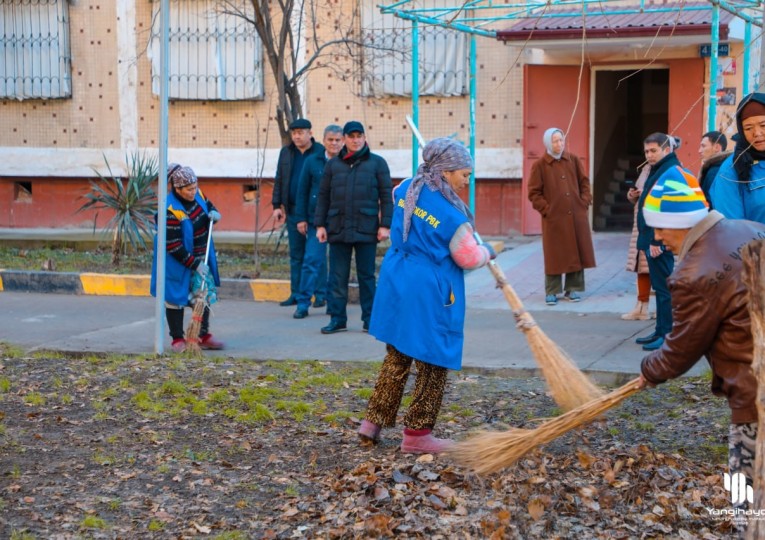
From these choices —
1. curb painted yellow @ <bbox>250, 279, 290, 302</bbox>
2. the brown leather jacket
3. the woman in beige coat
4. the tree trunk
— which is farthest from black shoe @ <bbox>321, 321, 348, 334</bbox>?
the tree trunk

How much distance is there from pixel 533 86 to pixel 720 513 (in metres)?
10.9

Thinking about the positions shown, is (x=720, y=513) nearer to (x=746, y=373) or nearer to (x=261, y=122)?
(x=746, y=373)

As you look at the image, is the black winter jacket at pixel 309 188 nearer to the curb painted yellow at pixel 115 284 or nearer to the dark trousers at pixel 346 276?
the dark trousers at pixel 346 276

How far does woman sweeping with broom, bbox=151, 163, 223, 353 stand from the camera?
866 centimetres

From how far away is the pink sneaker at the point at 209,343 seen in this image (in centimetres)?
927

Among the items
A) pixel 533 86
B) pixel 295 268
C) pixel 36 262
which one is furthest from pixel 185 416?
pixel 533 86

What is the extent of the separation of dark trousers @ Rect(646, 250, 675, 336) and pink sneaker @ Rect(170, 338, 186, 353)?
3.91 meters

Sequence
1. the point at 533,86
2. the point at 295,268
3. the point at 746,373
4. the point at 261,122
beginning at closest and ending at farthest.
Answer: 1. the point at 746,373
2. the point at 295,268
3. the point at 533,86
4. the point at 261,122

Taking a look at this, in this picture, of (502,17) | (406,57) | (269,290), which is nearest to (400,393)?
(269,290)

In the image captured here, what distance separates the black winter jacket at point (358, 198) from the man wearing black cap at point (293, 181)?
1272mm

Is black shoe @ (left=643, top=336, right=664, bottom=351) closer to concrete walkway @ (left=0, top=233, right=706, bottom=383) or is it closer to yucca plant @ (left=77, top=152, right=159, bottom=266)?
concrete walkway @ (left=0, top=233, right=706, bottom=383)

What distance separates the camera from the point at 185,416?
22.5 ft

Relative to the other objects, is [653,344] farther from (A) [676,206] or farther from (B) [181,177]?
(A) [676,206]

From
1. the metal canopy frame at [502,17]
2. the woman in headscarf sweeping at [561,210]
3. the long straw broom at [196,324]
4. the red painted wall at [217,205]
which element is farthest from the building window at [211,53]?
the long straw broom at [196,324]
